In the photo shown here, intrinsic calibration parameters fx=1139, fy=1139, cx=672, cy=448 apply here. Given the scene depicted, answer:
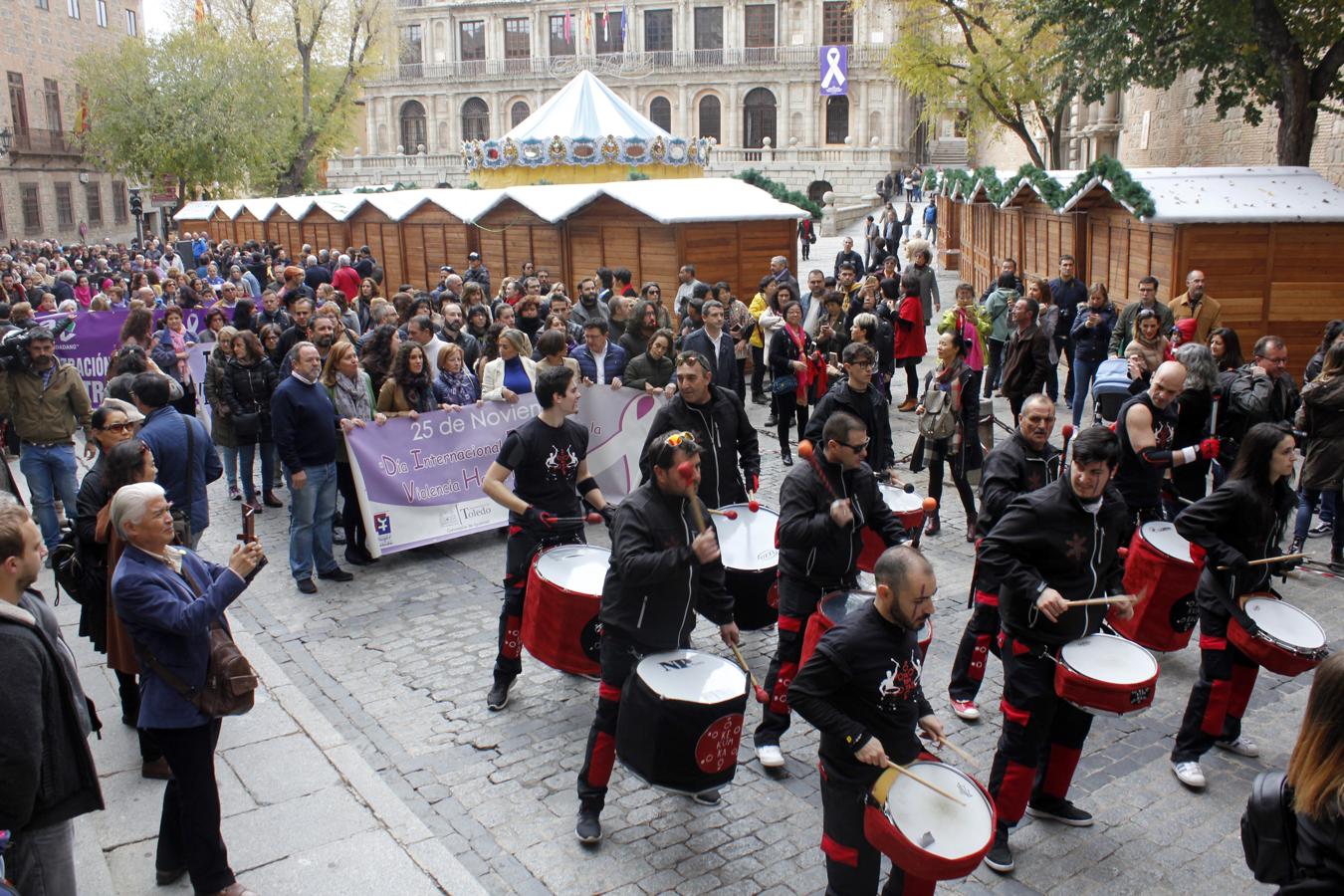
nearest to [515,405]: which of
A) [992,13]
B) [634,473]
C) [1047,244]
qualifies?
[634,473]

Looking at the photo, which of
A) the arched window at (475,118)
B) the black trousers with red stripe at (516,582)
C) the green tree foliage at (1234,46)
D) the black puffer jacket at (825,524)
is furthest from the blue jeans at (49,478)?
the arched window at (475,118)

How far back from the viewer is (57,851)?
3.94m

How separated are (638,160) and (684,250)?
35.1 ft

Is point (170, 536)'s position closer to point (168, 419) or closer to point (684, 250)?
point (168, 419)

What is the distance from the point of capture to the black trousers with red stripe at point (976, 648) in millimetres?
6289

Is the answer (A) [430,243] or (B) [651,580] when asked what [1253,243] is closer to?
(B) [651,580]

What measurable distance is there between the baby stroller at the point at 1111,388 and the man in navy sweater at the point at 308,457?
6150mm

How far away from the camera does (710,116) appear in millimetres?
73188

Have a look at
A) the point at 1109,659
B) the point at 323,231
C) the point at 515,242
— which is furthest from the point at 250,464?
the point at 323,231

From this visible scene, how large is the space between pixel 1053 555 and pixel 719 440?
108 inches

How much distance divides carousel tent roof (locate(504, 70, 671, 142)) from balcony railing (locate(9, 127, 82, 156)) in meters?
29.5

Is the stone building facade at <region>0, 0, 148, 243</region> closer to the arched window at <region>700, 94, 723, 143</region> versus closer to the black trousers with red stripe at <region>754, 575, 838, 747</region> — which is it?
the arched window at <region>700, 94, 723, 143</region>

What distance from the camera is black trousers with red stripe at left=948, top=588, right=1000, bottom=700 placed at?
6.29 metres

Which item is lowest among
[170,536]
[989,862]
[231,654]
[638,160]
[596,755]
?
[989,862]
